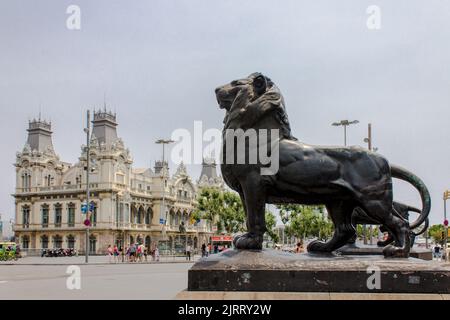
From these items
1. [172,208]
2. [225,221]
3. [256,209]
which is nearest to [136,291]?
[256,209]

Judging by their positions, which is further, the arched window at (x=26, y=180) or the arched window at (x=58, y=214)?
the arched window at (x=26, y=180)

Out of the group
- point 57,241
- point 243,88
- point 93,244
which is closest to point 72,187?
point 57,241

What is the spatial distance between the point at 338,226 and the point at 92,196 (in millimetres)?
60240

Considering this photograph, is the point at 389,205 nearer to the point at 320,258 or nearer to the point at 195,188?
the point at 320,258

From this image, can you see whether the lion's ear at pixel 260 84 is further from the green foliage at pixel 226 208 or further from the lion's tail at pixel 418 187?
the green foliage at pixel 226 208

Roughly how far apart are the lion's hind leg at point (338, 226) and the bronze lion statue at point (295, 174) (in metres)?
0.01

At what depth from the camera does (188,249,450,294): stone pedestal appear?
4.30 m

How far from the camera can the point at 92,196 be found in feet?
206

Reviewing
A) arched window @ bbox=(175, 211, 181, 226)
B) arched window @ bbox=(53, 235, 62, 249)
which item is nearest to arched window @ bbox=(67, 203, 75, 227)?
arched window @ bbox=(53, 235, 62, 249)

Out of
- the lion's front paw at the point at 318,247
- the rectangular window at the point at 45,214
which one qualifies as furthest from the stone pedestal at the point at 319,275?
the rectangular window at the point at 45,214

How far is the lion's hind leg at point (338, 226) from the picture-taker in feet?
16.6

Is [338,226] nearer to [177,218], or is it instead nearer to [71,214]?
[71,214]

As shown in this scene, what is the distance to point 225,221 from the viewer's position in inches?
1882
